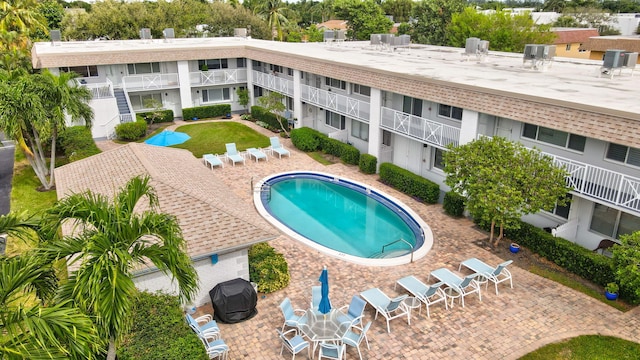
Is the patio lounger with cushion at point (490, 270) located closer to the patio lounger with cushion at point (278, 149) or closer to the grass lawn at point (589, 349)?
the grass lawn at point (589, 349)

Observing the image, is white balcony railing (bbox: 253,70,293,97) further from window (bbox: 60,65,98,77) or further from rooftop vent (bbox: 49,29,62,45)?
rooftop vent (bbox: 49,29,62,45)

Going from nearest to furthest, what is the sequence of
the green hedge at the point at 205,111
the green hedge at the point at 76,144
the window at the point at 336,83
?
the green hedge at the point at 76,144 < the window at the point at 336,83 < the green hedge at the point at 205,111

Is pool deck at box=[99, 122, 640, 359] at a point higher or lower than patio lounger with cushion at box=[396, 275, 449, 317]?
lower

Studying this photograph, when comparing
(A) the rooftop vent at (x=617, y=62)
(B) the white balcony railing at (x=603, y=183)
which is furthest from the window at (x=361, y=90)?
(B) the white balcony railing at (x=603, y=183)

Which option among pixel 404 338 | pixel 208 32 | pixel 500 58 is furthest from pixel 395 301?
pixel 208 32

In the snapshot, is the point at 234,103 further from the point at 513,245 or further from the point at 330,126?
the point at 513,245

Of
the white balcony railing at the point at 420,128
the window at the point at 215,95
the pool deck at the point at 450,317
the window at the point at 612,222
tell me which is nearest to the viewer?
the pool deck at the point at 450,317

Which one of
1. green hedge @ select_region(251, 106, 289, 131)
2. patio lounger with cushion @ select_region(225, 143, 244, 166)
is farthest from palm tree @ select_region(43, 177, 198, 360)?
green hedge @ select_region(251, 106, 289, 131)
